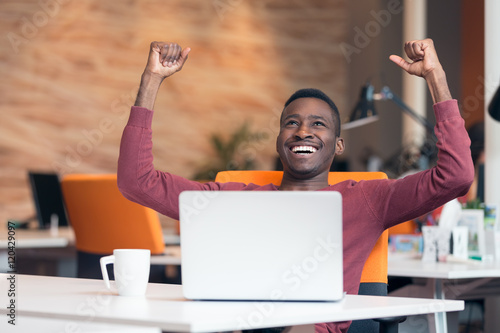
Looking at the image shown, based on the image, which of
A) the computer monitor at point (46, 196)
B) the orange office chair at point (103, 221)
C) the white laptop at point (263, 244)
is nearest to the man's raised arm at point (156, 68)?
the white laptop at point (263, 244)

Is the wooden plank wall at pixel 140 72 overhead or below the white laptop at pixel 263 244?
overhead

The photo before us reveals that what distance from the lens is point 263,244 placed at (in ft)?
4.62

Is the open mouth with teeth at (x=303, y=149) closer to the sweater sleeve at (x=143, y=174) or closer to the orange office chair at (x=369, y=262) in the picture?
the orange office chair at (x=369, y=262)

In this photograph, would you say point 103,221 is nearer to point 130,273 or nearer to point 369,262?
point 369,262

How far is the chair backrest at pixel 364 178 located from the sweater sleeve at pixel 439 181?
98 mm

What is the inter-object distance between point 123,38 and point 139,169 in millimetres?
6119

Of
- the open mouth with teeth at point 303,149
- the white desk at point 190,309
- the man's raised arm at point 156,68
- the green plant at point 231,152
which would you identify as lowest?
the white desk at point 190,309

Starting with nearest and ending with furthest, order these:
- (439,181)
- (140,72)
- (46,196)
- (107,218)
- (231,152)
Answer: (439,181)
(107,218)
(46,196)
(140,72)
(231,152)

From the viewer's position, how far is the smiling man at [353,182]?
1933mm

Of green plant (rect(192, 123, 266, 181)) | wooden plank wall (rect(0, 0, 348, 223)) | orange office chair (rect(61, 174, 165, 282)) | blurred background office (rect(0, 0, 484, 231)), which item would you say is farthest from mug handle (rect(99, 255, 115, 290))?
Result: green plant (rect(192, 123, 266, 181))

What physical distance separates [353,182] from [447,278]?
76 centimetres

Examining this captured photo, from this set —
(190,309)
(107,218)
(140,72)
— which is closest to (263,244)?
(190,309)

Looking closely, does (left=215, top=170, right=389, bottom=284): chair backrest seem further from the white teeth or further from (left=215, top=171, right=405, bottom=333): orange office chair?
the white teeth

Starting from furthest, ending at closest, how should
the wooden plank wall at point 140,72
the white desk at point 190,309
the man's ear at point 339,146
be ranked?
the wooden plank wall at point 140,72 → the man's ear at point 339,146 → the white desk at point 190,309
